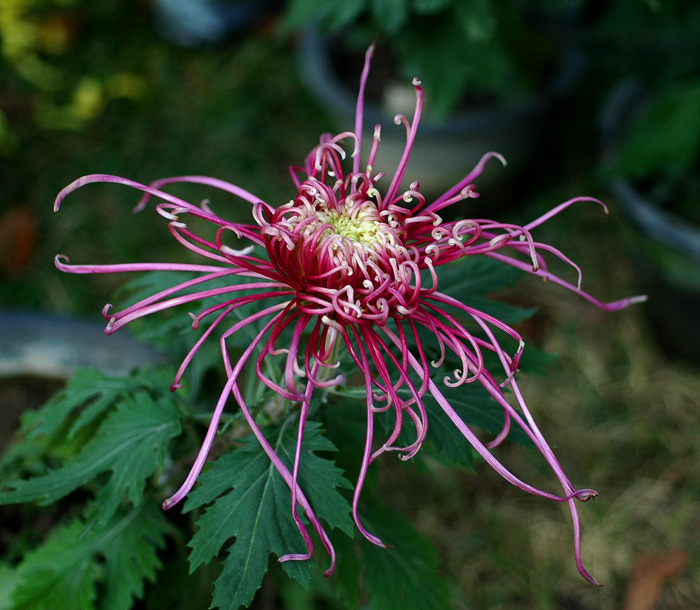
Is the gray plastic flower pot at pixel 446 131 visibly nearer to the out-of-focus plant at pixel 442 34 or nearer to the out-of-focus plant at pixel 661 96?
the out-of-focus plant at pixel 442 34

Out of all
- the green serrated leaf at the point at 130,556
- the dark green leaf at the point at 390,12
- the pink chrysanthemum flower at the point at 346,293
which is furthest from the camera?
the dark green leaf at the point at 390,12

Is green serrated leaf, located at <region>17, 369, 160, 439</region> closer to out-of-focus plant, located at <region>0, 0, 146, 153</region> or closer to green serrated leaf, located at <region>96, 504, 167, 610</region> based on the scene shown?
green serrated leaf, located at <region>96, 504, 167, 610</region>

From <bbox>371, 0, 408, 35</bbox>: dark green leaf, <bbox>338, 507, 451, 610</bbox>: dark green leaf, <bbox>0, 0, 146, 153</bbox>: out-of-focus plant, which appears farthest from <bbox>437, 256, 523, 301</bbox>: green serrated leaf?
<bbox>0, 0, 146, 153</bbox>: out-of-focus plant

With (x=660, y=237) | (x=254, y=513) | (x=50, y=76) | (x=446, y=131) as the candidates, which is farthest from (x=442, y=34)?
(x=50, y=76)

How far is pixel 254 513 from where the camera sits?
476 millimetres

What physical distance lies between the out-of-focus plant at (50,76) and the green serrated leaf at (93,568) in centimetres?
123

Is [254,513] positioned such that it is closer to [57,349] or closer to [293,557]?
[293,557]

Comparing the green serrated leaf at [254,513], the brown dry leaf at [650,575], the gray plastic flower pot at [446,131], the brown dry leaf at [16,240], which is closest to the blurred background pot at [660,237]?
the gray plastic flower pot at [446,131]

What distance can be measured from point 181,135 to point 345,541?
1.30m

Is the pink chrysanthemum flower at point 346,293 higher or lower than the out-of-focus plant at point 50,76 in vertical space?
lower

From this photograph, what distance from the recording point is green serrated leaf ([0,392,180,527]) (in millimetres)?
526

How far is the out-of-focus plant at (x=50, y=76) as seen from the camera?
1.66 meters

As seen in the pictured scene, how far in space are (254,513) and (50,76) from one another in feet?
5.19

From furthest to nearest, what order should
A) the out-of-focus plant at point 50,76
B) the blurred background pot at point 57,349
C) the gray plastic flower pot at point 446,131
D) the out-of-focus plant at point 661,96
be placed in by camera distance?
1. the out-of-focus plant at point 50,76
2. the gray plastic flower pot at point 446,131
3. the out-of-focus plant at point 661,96
4. the blurred background pot at point 57,349
